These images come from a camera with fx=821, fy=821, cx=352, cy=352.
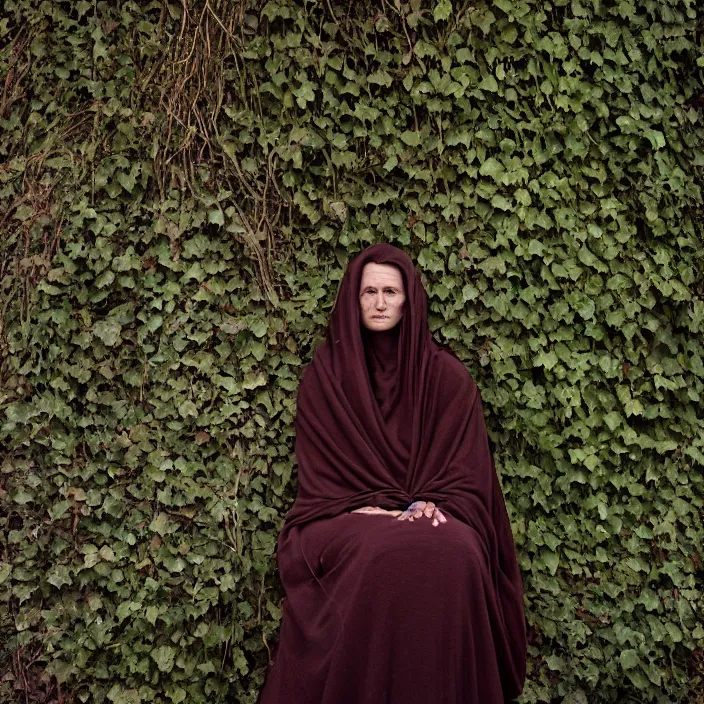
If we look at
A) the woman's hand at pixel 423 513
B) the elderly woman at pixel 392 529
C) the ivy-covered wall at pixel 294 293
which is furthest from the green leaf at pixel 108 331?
the woman's hand at pixel 423 513

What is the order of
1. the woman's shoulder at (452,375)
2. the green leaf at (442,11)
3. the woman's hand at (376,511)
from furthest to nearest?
the green leaf at (442,11), the woman's shoulder at (452,375), the woman's hand at (376,511)

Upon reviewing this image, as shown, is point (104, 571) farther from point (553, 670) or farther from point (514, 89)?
point (514, 89)

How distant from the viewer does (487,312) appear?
404 centimetres

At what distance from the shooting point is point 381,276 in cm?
359

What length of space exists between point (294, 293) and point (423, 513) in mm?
1446

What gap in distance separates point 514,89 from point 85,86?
6.98 ft

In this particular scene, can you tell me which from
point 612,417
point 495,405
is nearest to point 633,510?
point 612,417

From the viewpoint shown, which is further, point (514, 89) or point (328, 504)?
point (514, 89)

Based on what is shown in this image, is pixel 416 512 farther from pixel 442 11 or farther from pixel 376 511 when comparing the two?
pixel 442 11

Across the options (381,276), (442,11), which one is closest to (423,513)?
(381,276)

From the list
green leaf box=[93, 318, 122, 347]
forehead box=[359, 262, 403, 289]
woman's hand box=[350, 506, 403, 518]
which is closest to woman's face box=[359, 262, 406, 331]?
forehead box=[359, 262, 403, 289]

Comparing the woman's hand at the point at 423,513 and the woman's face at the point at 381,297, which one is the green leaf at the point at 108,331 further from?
the woman's hand at the point at 423,513

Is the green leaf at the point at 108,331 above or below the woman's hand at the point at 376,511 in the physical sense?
above

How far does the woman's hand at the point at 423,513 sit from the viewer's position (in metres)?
3.04
